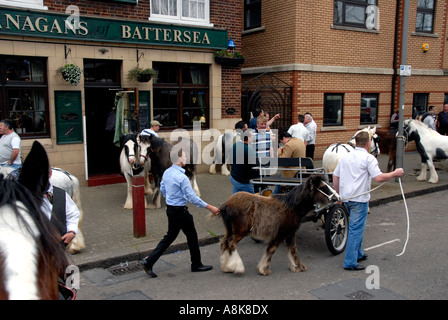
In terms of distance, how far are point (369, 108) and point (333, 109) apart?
208 centimetres

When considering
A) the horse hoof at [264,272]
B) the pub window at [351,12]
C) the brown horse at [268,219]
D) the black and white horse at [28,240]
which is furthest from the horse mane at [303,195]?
the pub window at [351,12]

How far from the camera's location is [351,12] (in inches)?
599

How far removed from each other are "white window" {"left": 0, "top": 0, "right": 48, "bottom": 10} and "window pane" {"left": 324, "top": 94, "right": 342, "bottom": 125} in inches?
400

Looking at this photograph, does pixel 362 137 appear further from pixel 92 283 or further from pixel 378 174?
pixel 92 283

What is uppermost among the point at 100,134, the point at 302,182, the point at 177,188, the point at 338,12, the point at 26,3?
the point at 338,12

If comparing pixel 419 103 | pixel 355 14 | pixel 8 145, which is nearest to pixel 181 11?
pixel 8 145

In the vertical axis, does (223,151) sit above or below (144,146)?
below

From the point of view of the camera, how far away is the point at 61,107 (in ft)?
32.9

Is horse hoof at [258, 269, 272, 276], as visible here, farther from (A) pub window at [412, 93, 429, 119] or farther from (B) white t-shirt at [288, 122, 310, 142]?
(A) pub window at [412, 93, 429, 119]

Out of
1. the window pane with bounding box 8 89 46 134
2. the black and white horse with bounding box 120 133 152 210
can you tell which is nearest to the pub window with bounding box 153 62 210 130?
the black and white horse with bounding box 120 133 152 210

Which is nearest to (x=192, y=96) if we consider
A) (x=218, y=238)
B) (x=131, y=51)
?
(x=131, y=51)

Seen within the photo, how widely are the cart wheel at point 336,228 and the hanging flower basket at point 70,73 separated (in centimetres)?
697

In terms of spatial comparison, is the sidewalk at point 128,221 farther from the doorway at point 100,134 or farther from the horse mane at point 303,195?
the horse mane at point 303,195

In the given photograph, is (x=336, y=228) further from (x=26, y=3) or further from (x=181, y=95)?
(x=26, y=3)
